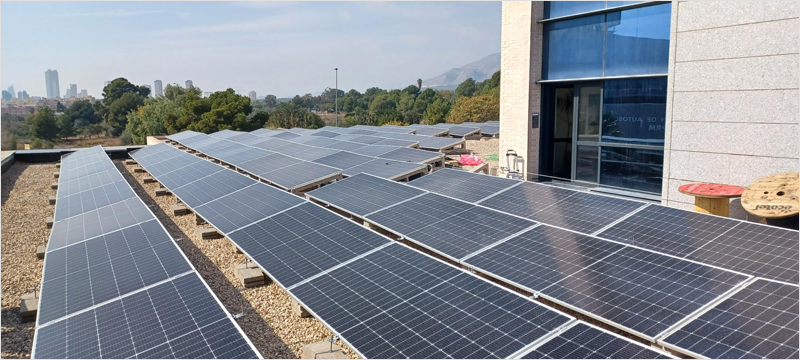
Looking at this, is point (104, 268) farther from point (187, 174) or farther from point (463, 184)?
point (187, 174)

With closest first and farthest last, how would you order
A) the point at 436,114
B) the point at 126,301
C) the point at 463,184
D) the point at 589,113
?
the point at 126,301 < the point at 463,184 < the point at 589,113 < the point at 436,114

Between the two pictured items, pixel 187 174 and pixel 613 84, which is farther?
pixel 187 174

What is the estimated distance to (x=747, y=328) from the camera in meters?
6.61

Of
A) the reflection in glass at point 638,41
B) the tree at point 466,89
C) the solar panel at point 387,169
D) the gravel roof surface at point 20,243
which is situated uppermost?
the tree at point 466,89

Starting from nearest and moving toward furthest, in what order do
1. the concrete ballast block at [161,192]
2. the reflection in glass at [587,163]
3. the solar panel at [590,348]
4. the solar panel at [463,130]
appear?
the solar panel at [590,348] < the reflection in glass at [587,163] < the concrete ballast block at [161,192] < the solar panel at [463,130]

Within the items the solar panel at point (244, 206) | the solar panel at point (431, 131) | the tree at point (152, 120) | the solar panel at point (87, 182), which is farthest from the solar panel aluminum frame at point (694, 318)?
the tree at point (152, 120)

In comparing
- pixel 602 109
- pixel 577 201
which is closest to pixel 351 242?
pixel 577 201

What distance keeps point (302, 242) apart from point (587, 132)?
1166 centimetres

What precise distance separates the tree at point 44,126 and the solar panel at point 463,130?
67.9m

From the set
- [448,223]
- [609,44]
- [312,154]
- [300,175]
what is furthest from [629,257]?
[312,154]

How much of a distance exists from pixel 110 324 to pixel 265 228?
509cm

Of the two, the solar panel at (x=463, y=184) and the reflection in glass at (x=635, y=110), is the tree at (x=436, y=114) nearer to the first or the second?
the reflection in glass at (x=635, y=110)

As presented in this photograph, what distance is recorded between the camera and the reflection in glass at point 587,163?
1872 cm

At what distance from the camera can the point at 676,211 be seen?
11023 millimetres
